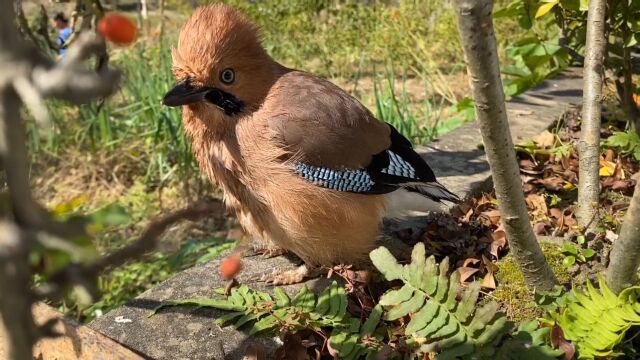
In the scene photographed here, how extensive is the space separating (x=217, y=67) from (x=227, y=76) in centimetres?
5

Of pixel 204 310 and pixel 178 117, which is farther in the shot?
pixel 178 117

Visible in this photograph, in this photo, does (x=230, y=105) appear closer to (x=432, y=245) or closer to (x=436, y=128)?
(x=432, y=245)

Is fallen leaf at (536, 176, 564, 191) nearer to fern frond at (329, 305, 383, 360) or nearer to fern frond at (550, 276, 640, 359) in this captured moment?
fern frond at (550, 276, 640, 359)

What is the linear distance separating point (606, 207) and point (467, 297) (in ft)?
4.46

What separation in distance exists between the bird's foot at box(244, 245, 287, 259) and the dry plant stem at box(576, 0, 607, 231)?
3.92 ft

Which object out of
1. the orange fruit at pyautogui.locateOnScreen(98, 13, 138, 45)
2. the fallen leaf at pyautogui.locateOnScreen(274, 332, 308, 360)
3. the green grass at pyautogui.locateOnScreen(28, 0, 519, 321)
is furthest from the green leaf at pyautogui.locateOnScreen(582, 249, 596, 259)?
the orange fruit at pyautogui.locateOnScreen(98, 13, 138, 45)

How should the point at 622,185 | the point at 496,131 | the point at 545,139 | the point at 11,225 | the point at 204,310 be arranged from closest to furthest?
1. the point at 11,225
2. the point at 496,131
3. the point at 204,310
4. the point at 622,185
5. the point at 545,139

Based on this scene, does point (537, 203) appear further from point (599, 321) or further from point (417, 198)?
point (599, 321)

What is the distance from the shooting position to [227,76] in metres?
2.44

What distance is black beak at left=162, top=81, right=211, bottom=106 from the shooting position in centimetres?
230

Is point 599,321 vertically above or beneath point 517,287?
above

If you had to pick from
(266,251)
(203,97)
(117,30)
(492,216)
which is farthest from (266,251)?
(117,30)

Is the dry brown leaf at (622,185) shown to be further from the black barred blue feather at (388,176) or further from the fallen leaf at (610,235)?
the black barred blue feather at (388,176)

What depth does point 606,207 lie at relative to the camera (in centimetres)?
267
